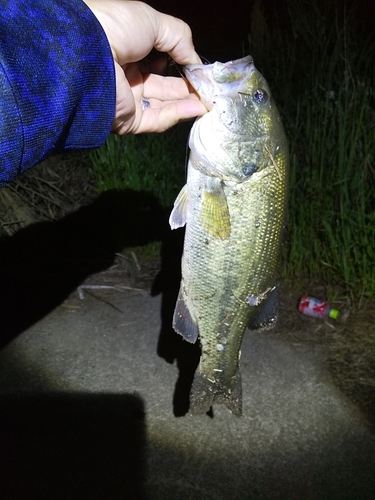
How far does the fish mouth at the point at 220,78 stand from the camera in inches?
63.4

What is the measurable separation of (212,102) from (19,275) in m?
2.81

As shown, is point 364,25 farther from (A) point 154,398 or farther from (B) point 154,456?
(B) point 154,456

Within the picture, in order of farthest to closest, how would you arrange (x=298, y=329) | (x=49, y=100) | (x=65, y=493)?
(x=298, y=329), (x=65, y=493), (x=49, y=100)

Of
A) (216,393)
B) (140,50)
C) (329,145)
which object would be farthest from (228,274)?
(329,145)

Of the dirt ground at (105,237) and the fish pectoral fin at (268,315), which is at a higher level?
the fish pectoral fin at (268,315)

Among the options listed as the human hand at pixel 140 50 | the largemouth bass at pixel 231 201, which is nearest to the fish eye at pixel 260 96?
the largemouth bass at pixel 231 201

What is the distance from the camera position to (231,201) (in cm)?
169

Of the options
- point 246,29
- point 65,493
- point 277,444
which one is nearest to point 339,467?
point 277,444

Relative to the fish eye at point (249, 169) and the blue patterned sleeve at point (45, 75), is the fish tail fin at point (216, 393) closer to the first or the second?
the fish eye at point (249, 169)

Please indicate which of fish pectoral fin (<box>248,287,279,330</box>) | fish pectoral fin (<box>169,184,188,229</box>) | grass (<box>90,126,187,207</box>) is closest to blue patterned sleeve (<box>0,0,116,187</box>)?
fish pectoral fin (<box>169,184,188,229</box>)

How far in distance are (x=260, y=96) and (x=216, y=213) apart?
1.43 ft

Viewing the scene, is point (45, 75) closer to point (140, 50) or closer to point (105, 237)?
point (140, 50)

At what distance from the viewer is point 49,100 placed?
1312 mm

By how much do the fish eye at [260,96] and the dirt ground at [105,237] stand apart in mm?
1975
